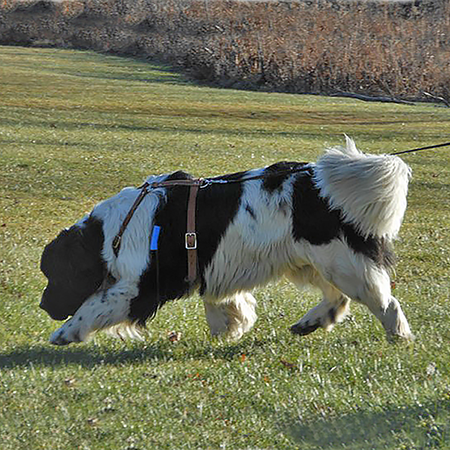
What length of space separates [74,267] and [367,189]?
8.00 ft

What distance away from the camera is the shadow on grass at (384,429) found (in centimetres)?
459

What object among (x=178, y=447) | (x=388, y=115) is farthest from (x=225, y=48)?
(x=178, y=447)

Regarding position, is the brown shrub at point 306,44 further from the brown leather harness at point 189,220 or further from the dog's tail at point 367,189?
the brown leather harness at point 189,220

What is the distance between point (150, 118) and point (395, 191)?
20.6m

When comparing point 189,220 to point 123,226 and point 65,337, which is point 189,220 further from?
point 65,337

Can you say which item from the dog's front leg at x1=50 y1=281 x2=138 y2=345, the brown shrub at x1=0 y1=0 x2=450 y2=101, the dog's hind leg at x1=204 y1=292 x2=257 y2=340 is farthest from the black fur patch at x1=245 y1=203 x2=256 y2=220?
the brown shrub at x1=0 y1=0 x2=450 y2=101

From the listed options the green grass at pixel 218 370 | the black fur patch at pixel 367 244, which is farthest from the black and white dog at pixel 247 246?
the green grass at pixel 218 370

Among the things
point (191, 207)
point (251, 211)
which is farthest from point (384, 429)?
point (191, 207)

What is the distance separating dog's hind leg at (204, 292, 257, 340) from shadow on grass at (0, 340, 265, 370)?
0.71 feet

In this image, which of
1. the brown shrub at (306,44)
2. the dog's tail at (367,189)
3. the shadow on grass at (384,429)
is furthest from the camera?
the brown shrub at (306,44)

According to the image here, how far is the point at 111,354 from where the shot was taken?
657 centimetres

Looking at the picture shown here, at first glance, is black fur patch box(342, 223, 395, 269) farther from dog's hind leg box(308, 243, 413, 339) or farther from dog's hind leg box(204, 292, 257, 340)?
dog's hind leg box(204, 292, 257, 340)

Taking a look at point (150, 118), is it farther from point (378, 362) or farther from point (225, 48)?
point (378, 362)

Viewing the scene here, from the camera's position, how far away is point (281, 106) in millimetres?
30047
